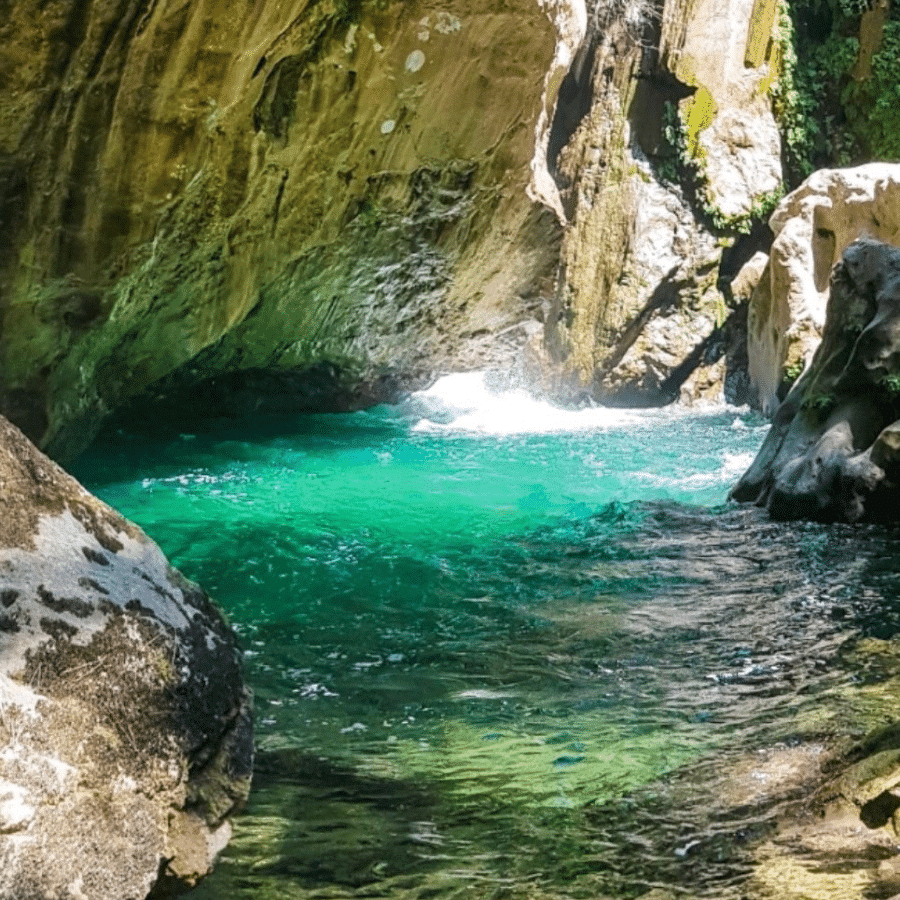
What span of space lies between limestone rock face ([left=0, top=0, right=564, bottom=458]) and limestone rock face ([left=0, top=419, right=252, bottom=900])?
14.4ft

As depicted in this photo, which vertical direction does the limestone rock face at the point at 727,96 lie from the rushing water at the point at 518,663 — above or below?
above

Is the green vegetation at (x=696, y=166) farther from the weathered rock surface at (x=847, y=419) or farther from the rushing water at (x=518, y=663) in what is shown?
the weathered rock surface at (x=847, y=419)

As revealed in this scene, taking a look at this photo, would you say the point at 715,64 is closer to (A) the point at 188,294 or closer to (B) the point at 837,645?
(A) the point at 188,294

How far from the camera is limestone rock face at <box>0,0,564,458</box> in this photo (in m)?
6.71

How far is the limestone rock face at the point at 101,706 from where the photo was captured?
2.23m

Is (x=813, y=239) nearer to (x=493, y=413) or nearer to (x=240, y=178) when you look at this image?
(x=493, y=413)

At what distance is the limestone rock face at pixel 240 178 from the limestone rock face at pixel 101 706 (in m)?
4.38

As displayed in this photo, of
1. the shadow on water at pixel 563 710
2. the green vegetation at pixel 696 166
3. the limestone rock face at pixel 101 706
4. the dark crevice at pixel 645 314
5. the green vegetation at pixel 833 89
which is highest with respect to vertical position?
the green vegetation at pixel 833 89

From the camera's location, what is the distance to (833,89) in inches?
707

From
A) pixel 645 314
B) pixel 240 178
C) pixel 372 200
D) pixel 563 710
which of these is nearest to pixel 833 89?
pixel 645 314

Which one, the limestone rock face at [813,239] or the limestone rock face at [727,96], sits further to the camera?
the limestone rock face at [727,96]

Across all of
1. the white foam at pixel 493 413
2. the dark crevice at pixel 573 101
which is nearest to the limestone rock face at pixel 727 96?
the dark crevice at pixel 573 101

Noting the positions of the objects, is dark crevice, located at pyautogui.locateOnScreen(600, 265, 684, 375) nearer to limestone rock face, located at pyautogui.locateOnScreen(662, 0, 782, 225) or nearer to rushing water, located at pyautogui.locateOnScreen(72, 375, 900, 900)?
limestone rock face, located at pyautogui.locateOnScreen(662, 0, 782, 225)

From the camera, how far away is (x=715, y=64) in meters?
17.6
